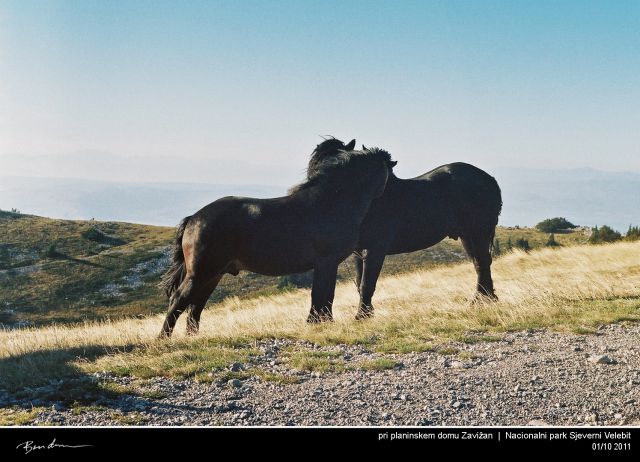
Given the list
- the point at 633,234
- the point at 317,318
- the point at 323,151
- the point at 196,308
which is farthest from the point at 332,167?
the point at 633,234

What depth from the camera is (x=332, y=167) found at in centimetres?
1190

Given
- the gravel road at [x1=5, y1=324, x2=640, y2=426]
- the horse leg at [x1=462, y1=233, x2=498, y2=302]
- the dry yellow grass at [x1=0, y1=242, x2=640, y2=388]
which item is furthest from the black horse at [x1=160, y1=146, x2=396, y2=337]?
the horse leg at [x1=462, y1=233, x2=498, y2=302]

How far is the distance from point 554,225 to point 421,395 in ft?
214

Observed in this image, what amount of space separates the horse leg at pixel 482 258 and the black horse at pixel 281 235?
335cm

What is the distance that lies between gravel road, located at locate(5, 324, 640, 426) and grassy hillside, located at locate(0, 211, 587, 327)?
3335 centimetres

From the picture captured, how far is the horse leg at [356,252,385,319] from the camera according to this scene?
1282 centimetres

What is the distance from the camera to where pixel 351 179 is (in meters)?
11.8

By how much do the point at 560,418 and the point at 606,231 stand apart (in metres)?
37.0

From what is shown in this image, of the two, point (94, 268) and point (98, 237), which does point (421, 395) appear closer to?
point (94, 268)
